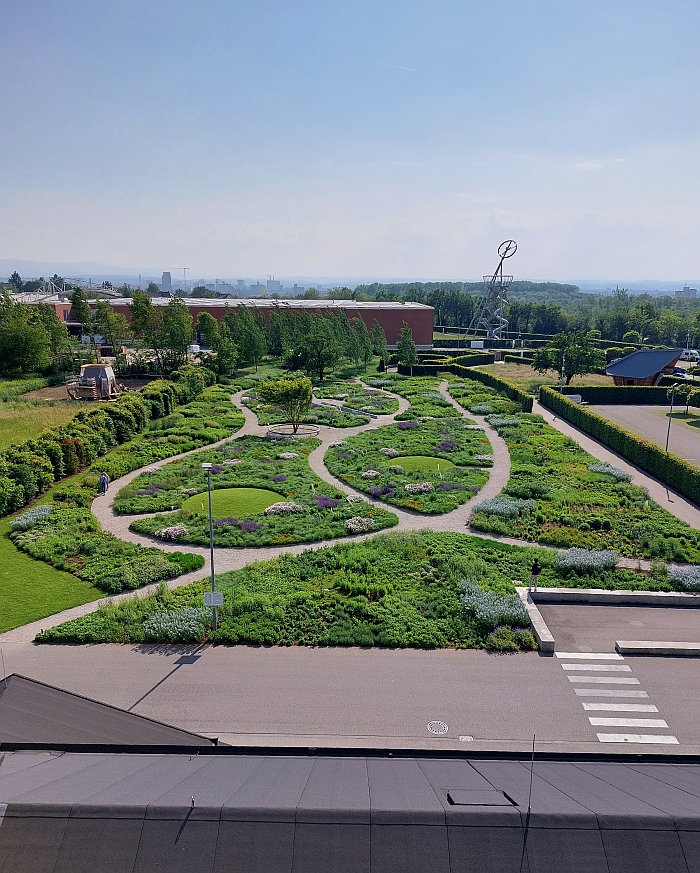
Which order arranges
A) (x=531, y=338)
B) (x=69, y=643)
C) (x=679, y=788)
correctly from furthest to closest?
1. (x=531, y=338)
2. (x=69, y=643)
3. (x=679, y=788)

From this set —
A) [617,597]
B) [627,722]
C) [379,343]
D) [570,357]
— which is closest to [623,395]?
[570,357]

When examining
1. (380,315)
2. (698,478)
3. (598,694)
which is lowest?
(598,694)

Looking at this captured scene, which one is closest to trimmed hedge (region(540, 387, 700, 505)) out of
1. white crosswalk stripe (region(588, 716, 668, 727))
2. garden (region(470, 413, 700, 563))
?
garden (region(470, 413, 700, 563))

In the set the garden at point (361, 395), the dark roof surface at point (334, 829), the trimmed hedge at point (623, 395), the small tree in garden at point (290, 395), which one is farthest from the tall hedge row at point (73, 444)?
the trimmed hedge at point (623, 395)

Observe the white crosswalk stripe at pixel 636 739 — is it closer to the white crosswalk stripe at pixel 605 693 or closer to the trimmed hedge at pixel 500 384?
the white crosswalk stripe at pixel 605 693

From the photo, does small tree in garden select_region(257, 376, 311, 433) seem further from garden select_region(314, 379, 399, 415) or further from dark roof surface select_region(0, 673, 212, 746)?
dark roof surface select_region(0, 673, 212, 746)

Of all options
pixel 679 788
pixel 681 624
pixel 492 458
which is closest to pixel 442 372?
pixel 492 458

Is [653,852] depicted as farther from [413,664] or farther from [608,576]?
[608,576]
